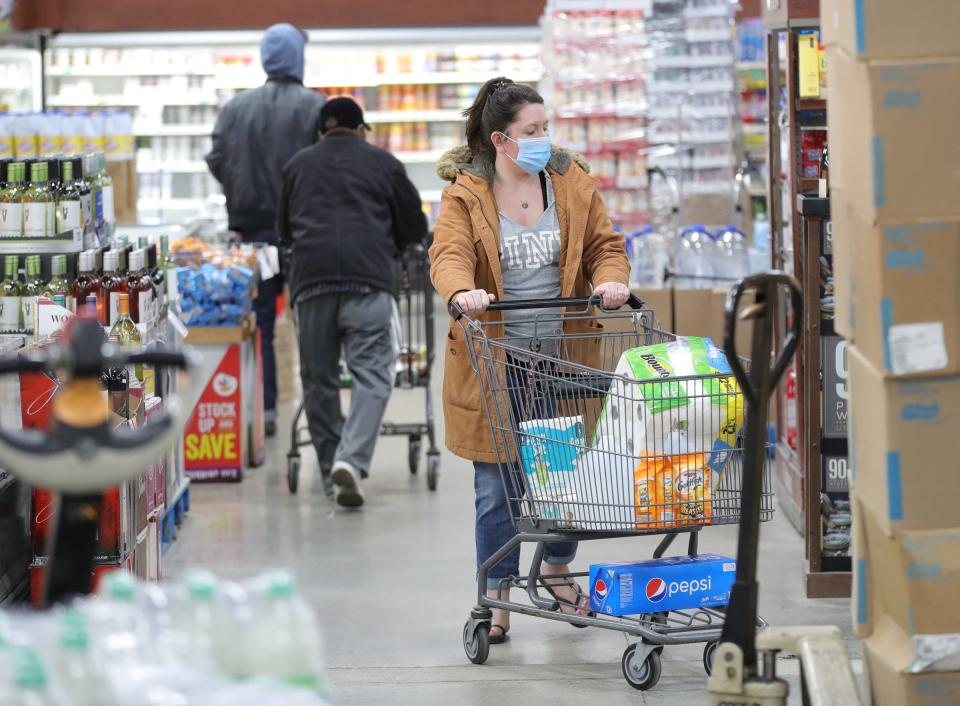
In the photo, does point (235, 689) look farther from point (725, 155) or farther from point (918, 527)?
point (725, 155)

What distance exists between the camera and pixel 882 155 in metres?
2.84

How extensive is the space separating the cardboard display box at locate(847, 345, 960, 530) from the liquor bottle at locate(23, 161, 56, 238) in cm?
333

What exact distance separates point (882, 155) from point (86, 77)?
12.9 meters

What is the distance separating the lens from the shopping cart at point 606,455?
12.3ft

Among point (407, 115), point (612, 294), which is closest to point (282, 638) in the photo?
point (612, 294)

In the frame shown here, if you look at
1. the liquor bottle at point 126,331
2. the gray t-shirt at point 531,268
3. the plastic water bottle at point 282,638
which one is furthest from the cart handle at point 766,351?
the liquor bottle at point 126,331

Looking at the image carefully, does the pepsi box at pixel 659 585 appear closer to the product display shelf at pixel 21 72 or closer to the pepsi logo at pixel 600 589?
the pepsi logo at pixel 600 589

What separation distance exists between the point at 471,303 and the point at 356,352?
8.51 feet

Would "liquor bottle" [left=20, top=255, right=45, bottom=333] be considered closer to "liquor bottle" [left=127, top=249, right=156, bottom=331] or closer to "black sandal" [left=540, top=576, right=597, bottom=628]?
"liquor bottle" [left=127, top=249, right=156, bottom=331]

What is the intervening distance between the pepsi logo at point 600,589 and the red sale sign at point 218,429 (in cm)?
324

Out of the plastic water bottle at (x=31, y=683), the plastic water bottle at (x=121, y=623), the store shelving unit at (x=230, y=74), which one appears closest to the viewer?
the plastic water bottle at (x=31, y=683)

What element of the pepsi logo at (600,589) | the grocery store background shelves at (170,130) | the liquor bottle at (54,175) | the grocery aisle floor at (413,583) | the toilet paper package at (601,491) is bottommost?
the grocery aisle floor at (413,583)

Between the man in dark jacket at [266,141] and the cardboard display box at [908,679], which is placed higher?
the man in dark jacket at [266,141]

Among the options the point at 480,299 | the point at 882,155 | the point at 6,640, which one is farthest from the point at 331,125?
the point at 6,640
